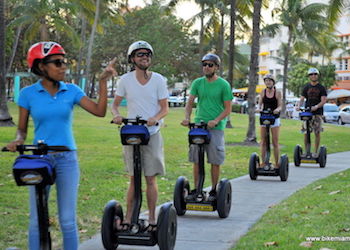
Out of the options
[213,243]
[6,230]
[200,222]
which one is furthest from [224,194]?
[6,230]

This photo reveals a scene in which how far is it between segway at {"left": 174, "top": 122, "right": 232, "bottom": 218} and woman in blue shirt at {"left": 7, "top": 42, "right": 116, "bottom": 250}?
9.36 ft

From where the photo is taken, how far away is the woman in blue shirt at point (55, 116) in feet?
15.0

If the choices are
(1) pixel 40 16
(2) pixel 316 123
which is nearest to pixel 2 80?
(2) pixel 316 123

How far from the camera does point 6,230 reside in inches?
263

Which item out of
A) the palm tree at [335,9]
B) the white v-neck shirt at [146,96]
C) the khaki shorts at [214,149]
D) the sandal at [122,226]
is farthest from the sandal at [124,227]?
the palm tree at [335,9]

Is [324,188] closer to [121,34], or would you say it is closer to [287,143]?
[287,143]

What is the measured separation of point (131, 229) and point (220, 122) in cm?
241

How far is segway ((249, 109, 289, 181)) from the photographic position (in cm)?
1098

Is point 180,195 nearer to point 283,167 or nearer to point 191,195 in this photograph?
point 191,195

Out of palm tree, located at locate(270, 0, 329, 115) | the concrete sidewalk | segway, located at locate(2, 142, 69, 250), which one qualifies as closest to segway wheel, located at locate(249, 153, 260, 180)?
the concrete sidewalk

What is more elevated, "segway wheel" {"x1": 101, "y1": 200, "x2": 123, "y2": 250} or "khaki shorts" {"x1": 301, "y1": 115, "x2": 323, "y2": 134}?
"khaki shorts" {"x1": 301, "y1": 115, "x2": 323, "y2": 134}

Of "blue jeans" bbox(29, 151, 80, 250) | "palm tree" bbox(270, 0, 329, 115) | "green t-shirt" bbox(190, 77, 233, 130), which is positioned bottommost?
"blue jeans" bbox(29, 151, 80, 250)

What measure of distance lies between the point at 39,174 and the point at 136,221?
1.83 metres

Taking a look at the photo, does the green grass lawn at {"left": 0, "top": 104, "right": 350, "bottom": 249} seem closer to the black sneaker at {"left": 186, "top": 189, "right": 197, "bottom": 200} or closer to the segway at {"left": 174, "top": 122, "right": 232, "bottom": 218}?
the segway at {"left": 174, "top": 122, "right": 232, "bottom": 218}
